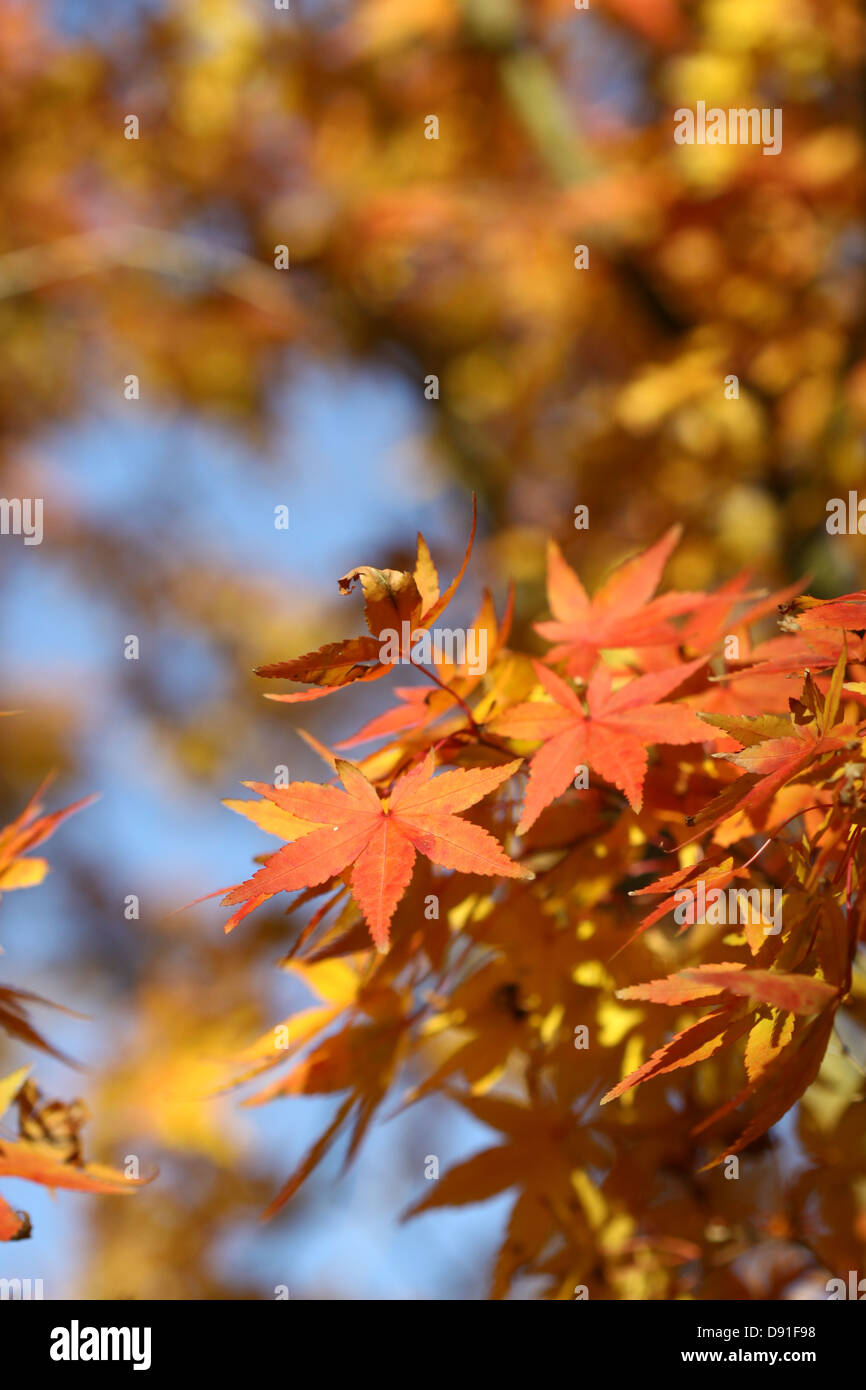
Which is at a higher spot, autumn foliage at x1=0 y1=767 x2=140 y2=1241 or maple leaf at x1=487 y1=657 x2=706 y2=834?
maple leaf at x1=487 y1=657 x2=706 y2=834

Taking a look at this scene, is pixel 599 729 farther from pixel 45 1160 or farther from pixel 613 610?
pixel 45 1160

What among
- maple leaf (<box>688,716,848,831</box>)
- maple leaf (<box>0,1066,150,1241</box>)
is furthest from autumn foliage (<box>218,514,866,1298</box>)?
maple leaf (<box>0,1066,150,1241</box>)

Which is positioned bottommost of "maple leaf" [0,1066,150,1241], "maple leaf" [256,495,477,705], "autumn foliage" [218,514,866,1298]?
"maple leaf" [0,1066,150,1241]

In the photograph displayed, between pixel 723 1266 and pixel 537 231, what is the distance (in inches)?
77.8

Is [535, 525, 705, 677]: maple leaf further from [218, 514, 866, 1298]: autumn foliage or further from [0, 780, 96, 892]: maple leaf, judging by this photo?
[0, 780, 96, 892]: maple leaf

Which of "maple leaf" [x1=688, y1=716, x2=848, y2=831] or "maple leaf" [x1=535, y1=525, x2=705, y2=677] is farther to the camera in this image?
"maple leaf" [x1=535, y1=525, x2=705, y2=677]

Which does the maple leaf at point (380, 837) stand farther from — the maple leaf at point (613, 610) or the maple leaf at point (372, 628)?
the maple leaf at point (613, 610)

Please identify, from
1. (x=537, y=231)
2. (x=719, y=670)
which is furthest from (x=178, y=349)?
(x=719, y=670)

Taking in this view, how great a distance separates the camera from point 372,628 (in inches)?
20.3

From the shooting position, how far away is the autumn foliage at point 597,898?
1.61 feet

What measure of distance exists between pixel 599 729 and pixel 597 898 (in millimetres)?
163

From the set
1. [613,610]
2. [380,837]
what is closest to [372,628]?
[380,837]

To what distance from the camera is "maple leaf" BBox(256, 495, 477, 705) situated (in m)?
0.50

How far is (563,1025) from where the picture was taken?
70cm
